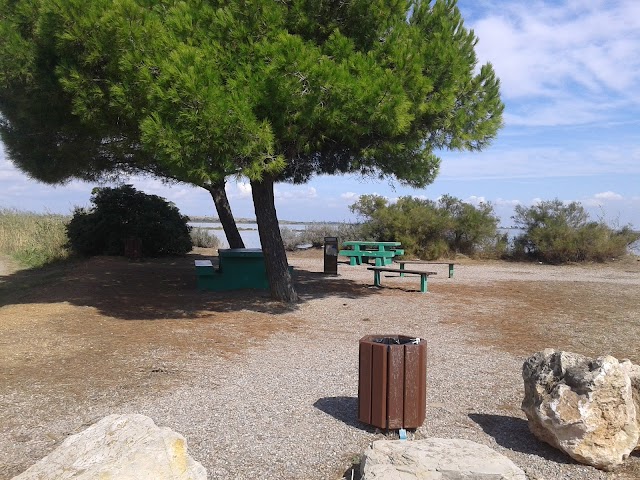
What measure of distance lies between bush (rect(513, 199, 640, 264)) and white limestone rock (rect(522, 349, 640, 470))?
682 inches

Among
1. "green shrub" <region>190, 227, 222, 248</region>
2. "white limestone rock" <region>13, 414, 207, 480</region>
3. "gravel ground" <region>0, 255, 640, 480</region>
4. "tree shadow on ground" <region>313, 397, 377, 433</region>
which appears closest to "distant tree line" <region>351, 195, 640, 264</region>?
"green shrub" <region>190, 227, 222, 248</region>

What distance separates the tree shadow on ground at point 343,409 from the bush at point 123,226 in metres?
13.1

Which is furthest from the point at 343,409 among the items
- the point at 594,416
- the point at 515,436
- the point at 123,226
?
the point at 123,226

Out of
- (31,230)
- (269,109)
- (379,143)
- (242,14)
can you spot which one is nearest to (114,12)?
(242,14)

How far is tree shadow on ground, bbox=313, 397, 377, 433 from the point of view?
4.78 metres

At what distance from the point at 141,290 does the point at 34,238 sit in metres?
10.8

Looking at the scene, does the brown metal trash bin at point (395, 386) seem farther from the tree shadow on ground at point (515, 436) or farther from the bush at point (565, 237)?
the bush at point (565, 237)

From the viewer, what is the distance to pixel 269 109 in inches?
326

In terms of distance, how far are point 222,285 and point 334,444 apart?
8177mm

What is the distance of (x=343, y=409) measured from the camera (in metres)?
5.14

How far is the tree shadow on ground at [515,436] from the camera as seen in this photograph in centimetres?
430

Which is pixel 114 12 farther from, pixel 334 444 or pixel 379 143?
pixel 334 444

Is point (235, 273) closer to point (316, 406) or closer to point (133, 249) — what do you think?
point (133, 249)

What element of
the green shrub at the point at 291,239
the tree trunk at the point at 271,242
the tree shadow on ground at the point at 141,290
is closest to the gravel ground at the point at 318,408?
the tree trunk at the point at 271,242
